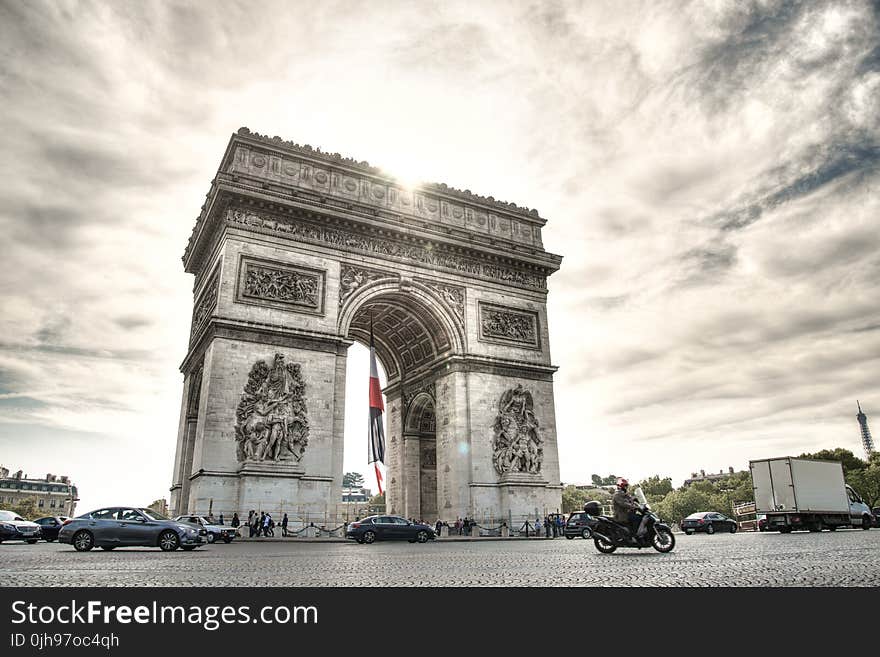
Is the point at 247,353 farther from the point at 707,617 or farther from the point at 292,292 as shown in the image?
the point at 707,617

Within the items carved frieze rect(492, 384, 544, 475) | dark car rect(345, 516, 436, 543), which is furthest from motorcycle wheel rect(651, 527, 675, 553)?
carved frieze rect(492, 384, 544, 475)

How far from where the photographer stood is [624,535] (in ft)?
37.7

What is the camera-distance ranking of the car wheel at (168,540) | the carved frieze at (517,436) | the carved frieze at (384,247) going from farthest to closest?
the carved frieze at (517,436) < the carved frieze at (384,247) < the car wheel at (168,540)

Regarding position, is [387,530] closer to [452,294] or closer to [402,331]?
[452,294]

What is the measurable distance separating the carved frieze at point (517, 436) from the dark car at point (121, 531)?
52.2 feet

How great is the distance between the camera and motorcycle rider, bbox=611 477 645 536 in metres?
11.3

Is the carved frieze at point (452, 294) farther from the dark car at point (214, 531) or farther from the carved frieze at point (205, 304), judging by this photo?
the dark car at point (214, 531)

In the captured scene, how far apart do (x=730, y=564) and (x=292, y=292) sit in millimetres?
20911

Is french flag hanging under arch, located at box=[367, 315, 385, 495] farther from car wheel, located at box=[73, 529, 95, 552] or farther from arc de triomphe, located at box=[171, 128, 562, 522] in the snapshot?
car wheel, located at box=[73, 529, 95, 552]

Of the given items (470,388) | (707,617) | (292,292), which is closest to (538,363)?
(470,388)

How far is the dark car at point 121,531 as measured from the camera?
14.8 meters

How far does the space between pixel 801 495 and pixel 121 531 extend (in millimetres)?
23442

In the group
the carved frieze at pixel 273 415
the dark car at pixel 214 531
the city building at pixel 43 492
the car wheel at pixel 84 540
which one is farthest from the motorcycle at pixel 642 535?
the city building at pixel 43 492

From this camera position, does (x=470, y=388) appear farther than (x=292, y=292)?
Yes
